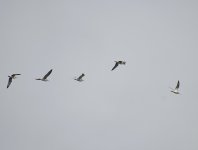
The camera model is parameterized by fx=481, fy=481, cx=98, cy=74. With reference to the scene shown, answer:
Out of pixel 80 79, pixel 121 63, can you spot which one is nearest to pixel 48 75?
pixel 80 79

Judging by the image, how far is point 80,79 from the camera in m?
121

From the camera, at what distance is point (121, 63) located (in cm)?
11769

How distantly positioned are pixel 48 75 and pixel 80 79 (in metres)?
8.43

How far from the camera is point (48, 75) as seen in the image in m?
118

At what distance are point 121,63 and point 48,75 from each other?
18.2 m

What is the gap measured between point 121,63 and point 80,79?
1153 centimetres

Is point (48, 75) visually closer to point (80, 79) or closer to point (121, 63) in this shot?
point (80, 79)
